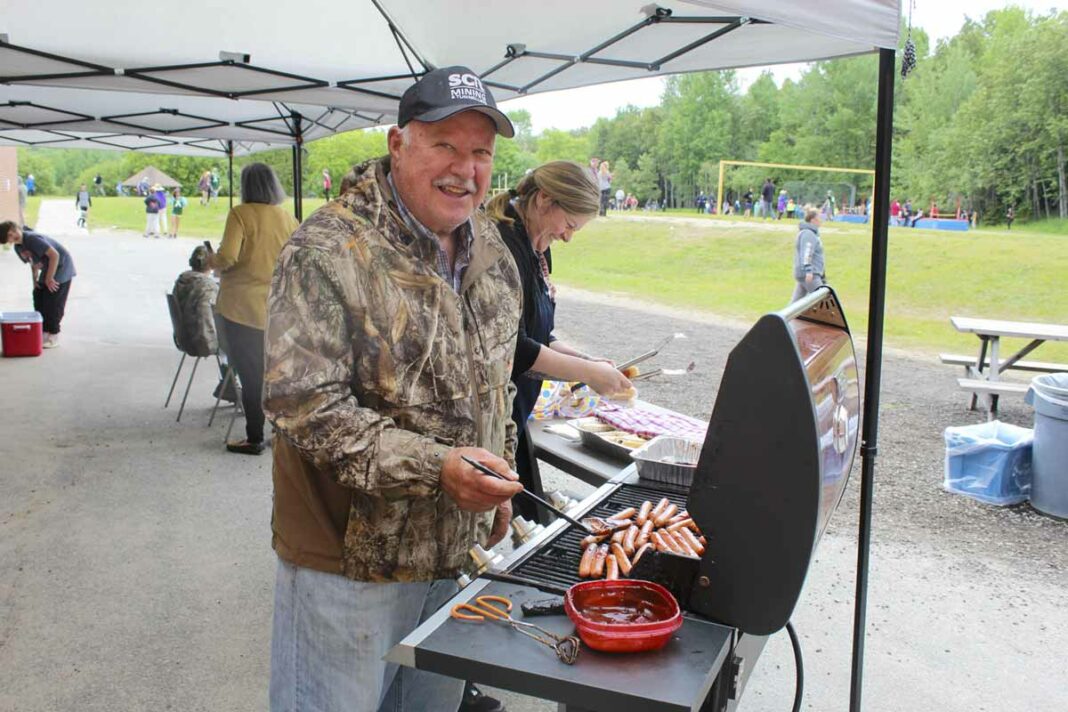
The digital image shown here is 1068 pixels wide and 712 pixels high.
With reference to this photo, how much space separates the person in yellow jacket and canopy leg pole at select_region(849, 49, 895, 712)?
12.7ft

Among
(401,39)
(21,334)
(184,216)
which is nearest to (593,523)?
(401,39)

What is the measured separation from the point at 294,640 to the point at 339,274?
2.55 feet

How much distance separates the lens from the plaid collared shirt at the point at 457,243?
5.37ft

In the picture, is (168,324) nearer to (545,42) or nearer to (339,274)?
(545,42)

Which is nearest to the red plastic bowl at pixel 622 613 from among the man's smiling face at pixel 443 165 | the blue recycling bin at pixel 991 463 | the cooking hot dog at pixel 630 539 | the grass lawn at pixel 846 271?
the cooking hot dog at pixel 630 539

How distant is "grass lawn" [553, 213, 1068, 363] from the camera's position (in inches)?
669

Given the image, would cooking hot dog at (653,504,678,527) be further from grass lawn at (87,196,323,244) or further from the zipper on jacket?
grass lawn at (87,196,323,244)

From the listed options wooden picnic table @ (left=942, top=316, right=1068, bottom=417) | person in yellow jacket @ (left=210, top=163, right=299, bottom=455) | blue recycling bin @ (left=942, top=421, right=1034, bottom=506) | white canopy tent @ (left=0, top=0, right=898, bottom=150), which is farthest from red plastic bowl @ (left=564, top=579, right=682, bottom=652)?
wooden picnic table @ (left=942, top=316, right=1068, bottom=417)

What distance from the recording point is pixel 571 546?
1871mm

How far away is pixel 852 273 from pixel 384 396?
2228 cm

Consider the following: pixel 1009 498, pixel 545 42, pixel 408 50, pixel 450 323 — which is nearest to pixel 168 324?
pixel 408 50

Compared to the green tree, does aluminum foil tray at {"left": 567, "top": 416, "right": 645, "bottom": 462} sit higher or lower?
lower

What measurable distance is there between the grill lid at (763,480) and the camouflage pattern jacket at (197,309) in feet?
18.1

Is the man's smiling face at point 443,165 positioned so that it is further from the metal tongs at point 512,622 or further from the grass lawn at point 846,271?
the grass lawn at point 846,271
